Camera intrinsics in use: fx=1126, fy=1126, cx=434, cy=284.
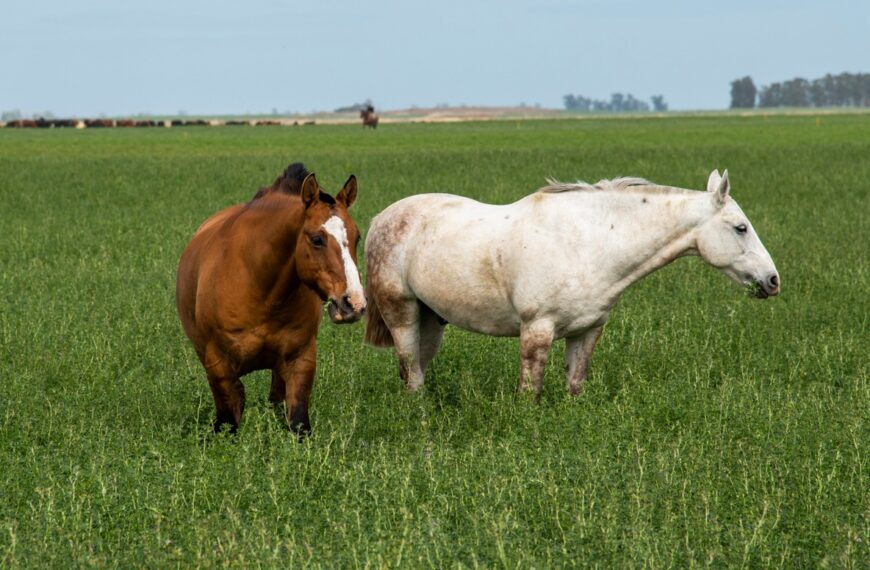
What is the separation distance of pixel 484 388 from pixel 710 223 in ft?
7.84

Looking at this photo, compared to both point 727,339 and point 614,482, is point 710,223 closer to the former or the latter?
point 614,482

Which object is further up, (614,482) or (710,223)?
(710,223)

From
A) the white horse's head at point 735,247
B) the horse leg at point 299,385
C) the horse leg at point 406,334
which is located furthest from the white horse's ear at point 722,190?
the horse leg at point 299,385

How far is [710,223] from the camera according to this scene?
8.00 m

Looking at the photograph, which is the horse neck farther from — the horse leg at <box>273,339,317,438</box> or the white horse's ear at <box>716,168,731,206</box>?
the horse leg at <box>273,339,317,438</box>

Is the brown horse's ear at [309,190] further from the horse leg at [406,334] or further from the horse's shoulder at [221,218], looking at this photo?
the horse leg at [406,334]

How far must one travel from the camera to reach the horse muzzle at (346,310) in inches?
250

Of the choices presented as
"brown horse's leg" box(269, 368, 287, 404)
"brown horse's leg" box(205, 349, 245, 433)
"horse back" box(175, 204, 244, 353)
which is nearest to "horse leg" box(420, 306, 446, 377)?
"brown horse's leg" box(269, 368, 287, 404)

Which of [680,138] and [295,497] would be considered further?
[680,138]

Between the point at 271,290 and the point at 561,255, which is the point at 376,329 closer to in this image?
the point at 561,255

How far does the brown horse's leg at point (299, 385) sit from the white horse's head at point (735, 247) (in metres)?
2.94

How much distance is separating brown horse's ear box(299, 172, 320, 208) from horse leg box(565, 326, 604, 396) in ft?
8.76

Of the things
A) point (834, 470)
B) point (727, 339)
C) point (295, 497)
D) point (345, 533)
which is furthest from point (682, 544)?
point (727, 339)

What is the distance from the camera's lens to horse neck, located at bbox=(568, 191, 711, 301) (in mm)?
8117
